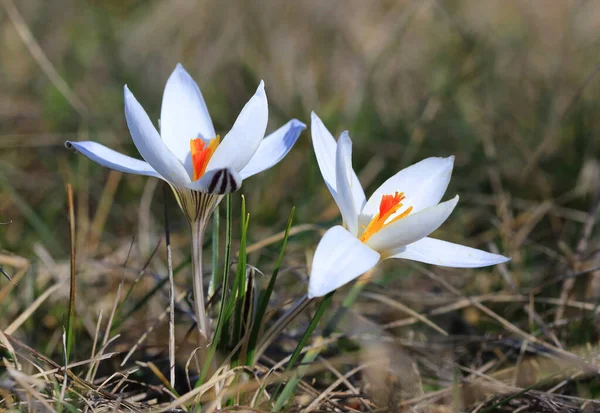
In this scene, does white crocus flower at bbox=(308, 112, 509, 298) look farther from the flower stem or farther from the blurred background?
the blurred background

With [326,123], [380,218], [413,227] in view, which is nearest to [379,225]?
[380,218]

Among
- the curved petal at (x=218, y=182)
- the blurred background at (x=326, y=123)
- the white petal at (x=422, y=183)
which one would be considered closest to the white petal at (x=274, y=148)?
the curved petal at (x=218, y=182)

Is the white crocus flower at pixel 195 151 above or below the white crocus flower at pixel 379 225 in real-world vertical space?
above

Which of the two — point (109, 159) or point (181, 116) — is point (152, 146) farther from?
point (181, 116)

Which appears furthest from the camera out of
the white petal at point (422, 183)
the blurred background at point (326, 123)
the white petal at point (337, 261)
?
the blurred background at point (326, 123)

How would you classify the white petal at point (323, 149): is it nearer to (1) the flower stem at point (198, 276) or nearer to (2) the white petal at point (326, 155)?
(2) the white petal at point (326, 155)

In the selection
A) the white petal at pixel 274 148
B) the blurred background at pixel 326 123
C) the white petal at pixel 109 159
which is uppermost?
the white petal at pixel 109 159
